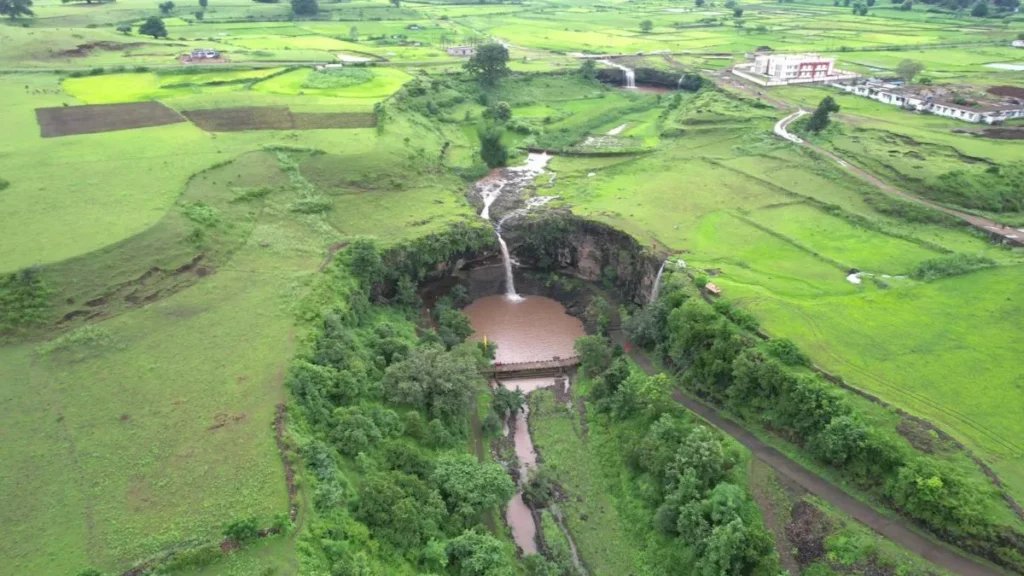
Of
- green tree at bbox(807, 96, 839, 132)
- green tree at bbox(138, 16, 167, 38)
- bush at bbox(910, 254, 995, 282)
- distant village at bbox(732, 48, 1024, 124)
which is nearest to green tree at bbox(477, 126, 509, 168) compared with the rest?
green tree at bbox(807, 96, 839, 132)

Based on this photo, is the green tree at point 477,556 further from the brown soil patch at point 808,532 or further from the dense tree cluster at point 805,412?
the brown soil patch at point 808,532

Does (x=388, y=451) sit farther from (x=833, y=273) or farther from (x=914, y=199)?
(x=914, y=199)

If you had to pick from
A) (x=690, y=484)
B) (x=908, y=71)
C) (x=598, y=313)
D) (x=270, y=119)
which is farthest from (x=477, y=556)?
(x=908, y=71)

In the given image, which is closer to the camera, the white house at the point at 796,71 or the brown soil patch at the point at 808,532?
the brown soil patch at the point at 808,532

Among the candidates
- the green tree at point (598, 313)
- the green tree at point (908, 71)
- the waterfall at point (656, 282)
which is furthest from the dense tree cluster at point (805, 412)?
the green tree at point (908, 71)

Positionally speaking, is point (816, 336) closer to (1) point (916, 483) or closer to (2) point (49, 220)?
(1) point (916, 483)

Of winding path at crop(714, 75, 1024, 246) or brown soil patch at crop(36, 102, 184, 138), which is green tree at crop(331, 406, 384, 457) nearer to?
winding path at crop(714, 75, 1024, 246)
